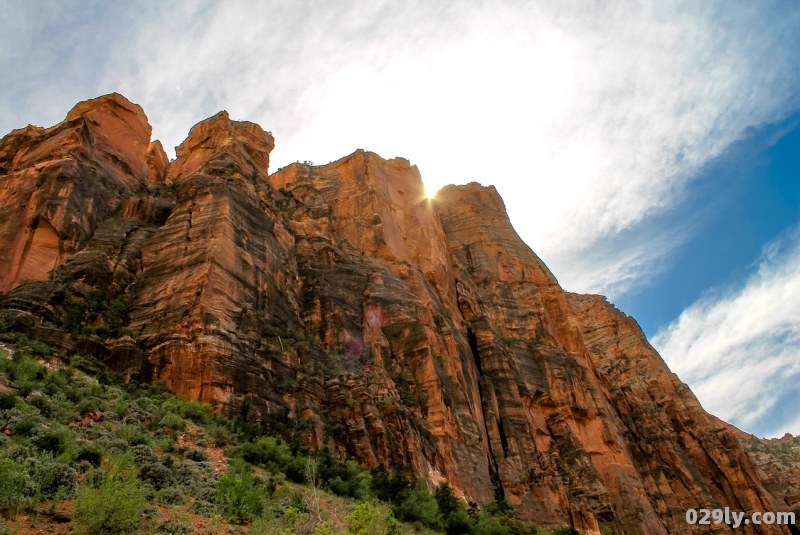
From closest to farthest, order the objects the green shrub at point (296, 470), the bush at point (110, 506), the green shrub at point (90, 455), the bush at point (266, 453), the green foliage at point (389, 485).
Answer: the bush at point (110, 506)
the green shrub at point (90, 455)
the bush at point (266, 453)
the green shrub at point (296, 470)
the green foliage at point (389, 485)

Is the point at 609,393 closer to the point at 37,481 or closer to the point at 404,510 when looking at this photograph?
the point at 404,510

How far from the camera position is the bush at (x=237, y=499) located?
16.4 meters

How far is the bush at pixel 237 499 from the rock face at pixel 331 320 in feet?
27.5

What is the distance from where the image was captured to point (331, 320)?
35344 millimetres

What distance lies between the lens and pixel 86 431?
18250 millimetres

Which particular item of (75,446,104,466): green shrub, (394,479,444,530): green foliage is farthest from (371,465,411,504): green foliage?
(75,446,104,466): green shrub

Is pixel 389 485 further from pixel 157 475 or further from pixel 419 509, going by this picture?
pixel 157 475

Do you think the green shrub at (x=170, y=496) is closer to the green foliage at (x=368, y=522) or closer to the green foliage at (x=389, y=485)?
the green foliage at (x=368, y=522)

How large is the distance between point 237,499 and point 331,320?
19.0 metres

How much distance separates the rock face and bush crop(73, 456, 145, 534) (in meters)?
10.9

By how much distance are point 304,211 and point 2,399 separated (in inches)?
1223

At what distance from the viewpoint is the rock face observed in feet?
Result: 89.6

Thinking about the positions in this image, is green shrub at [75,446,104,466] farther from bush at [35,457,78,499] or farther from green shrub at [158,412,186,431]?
green shrub at [158,412,186,431]

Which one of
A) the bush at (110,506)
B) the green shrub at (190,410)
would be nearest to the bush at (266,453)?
the green shrub at (190,410)
